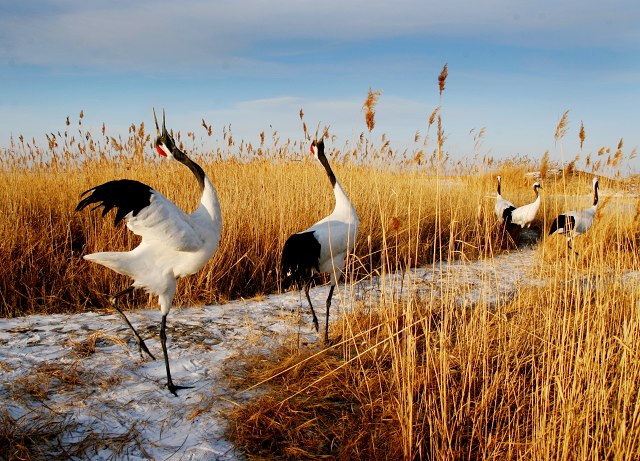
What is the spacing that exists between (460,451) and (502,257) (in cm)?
498

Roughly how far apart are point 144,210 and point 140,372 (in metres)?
1.00

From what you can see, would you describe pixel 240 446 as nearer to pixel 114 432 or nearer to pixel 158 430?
pixel 158 430

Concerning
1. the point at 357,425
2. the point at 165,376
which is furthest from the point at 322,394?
the point at 165,376

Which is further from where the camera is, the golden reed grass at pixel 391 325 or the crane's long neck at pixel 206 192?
the crane's long neck at pixel 206 192

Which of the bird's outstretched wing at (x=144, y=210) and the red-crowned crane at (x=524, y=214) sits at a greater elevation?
the bird's outstretched wing at (x=144, y=210)

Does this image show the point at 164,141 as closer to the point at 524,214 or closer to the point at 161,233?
the point at 161,233

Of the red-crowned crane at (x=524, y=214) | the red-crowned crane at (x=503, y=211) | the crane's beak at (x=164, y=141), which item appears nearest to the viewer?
the crane's beak at (x=164, y=141)

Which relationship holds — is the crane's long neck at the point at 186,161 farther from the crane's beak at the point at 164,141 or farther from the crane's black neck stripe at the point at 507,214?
the crane's black neck stripe at the point at 507,214

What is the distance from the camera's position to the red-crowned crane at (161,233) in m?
2.40

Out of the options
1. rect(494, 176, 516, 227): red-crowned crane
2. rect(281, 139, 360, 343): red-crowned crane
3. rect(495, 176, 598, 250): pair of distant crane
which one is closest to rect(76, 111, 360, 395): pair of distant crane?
rect(281, 139, 360, 343): red-crowned crane

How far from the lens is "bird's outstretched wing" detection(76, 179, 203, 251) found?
2.39 meters

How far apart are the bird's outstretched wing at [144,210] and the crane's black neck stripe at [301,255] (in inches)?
42.1

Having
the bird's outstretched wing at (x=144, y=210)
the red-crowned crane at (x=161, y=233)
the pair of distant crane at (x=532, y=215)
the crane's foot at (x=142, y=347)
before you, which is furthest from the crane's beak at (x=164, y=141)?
the pair of distant crane at (x=532, y=215)

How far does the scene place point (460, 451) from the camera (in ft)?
6.57
